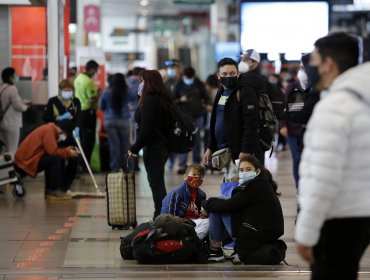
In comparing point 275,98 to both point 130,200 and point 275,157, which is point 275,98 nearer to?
point 130,200

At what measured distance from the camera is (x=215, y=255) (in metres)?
9.21

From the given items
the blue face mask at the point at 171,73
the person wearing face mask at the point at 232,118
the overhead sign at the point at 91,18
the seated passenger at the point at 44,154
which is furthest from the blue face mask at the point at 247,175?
the overhead sign at the point at 91,18

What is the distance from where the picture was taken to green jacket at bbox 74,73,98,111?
59.3 feet

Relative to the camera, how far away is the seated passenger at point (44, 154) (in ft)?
45.8

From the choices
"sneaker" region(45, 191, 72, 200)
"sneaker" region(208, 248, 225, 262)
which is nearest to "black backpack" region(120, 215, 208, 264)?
"sneaker" region(208, 248, 225, 262)

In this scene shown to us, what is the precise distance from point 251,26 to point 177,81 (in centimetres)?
176

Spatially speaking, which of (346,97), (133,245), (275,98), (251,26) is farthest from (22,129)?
(346,97)

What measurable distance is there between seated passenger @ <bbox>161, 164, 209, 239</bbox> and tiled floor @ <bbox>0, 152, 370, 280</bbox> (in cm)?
70

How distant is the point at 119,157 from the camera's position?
1741 centimetres

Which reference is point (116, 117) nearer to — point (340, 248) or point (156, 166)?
point (156, 166)

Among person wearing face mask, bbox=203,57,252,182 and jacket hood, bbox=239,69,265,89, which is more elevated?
jacket hood, bbox=239,69,265,89

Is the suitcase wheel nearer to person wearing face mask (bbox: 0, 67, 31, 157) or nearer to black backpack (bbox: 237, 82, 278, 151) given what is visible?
person wearing face mask (bbox: 0, 67, 31, 157)

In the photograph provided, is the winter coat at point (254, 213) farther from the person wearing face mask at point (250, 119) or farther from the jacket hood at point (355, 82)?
the jacket hood at point (355, 82)

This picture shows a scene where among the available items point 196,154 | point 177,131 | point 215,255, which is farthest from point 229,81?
point 196,154
